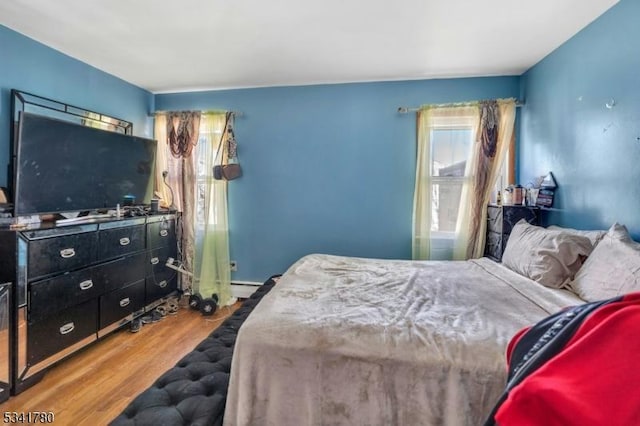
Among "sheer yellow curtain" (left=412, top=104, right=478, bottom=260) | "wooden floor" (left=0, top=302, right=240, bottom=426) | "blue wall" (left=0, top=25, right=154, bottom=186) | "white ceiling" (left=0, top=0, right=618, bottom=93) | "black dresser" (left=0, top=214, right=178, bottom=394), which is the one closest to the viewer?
"wooden floor" (left=0, top=302, right=240, bottom=426)

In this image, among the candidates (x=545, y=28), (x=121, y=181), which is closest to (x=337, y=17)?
(x=545, y=28)

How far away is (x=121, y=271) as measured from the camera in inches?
106

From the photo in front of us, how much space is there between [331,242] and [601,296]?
2302 mm

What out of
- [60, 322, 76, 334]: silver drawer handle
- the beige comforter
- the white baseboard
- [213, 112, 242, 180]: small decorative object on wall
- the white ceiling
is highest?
the white ceiling

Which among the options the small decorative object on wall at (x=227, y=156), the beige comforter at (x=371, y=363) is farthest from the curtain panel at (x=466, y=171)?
the small decorative object on wall at (x=227, y=156)

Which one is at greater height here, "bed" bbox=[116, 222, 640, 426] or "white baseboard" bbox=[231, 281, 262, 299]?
"bed" bbox=[116, 222, 640, 426]

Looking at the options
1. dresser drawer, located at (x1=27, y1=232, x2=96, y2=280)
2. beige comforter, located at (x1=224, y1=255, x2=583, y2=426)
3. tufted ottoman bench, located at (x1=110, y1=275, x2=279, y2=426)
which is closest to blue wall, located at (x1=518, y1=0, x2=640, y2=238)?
beige comforter, located at (x1=224, y1=255, x2=583, y2=426)

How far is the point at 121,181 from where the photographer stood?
2969 mm

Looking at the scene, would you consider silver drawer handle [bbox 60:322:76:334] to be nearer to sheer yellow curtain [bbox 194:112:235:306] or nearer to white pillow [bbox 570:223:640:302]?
sheer yellow curtain [bbox 194:112:235:306]

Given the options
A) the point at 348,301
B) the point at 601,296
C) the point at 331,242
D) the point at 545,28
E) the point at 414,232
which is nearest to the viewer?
the point at 601,296

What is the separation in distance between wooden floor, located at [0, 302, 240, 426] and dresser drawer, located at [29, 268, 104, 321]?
434 mm

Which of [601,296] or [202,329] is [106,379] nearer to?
[202,329]

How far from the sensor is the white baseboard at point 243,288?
12.0 ft

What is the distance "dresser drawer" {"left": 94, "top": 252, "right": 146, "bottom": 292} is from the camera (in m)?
2.51
